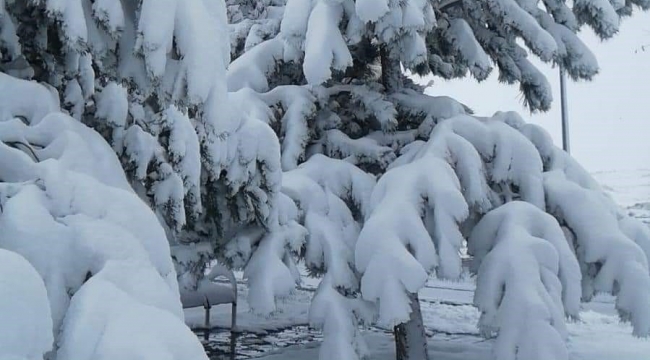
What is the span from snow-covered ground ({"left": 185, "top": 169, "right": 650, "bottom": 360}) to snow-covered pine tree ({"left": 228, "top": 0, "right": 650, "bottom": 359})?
1063 mm

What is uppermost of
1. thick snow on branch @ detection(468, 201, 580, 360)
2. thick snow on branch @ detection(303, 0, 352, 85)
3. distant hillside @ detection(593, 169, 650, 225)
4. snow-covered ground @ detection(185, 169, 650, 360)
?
thick snow on branch @ detection(303, 0, 352, 85)

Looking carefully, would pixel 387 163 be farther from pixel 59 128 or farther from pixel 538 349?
pixel 59 128

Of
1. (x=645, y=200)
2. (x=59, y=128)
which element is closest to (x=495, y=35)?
(x=59, y=128)

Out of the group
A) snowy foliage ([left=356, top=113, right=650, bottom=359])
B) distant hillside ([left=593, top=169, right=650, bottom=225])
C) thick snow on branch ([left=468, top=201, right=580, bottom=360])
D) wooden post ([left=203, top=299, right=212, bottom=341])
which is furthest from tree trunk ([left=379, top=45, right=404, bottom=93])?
distant hillside ([left=593, top=169, right=650, bottom=225])

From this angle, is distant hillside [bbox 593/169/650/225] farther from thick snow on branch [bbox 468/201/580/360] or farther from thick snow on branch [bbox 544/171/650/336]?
thick snow on branch [bbox 468/201/580/360]

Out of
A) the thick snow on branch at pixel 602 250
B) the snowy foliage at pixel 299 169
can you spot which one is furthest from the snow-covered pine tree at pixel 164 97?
the thick snow on branch at pixel 602 250

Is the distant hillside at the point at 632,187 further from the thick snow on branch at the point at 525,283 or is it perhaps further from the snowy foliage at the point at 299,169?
the thick snow on branch at the point at 525,283

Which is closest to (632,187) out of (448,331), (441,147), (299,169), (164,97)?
(448,331)

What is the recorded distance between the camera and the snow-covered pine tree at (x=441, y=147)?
4.05 m

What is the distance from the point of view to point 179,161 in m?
3.04

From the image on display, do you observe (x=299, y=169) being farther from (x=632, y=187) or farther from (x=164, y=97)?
(x=632, y=187)

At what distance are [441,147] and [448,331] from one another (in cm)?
462

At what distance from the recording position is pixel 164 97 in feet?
7.41

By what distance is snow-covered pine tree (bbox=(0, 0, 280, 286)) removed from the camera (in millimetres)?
2127
